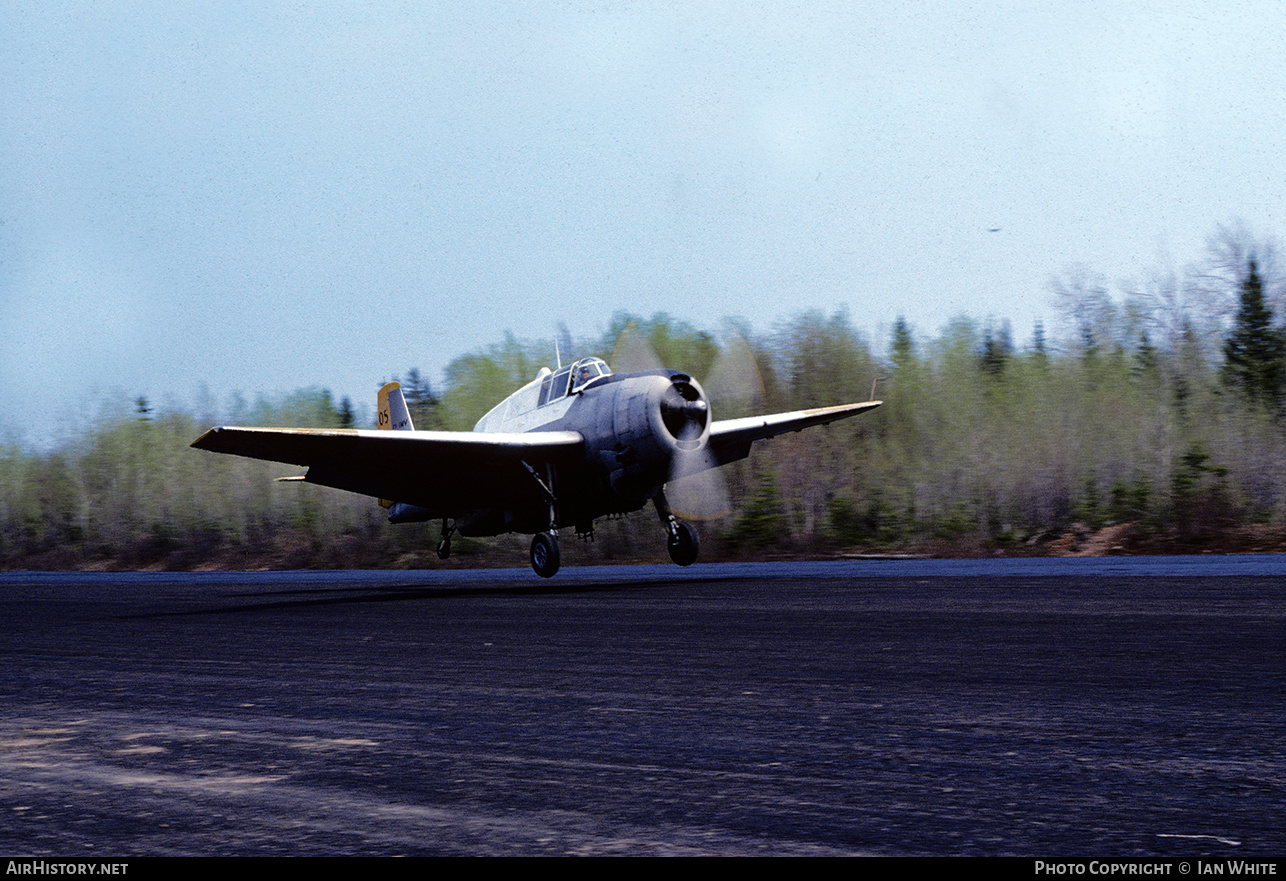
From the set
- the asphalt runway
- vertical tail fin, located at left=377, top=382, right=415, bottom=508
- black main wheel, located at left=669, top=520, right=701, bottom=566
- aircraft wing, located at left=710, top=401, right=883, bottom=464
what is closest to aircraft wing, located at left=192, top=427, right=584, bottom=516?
black main wheel, located at left=669, top=520, right=701, bottom=566

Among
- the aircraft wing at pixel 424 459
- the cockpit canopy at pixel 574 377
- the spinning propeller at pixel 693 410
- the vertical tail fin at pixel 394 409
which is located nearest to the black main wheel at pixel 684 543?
the spinning propeller at pixel 693 410

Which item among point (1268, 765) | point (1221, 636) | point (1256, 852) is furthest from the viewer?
point (1221, 636)

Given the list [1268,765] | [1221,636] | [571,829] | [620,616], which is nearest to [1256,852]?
[1268,765]

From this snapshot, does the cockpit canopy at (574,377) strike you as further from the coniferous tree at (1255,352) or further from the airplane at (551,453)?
the coniferous tree at (1255,352)

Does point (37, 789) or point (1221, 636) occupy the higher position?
point (37, 789)

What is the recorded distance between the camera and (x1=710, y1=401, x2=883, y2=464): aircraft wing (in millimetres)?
24859

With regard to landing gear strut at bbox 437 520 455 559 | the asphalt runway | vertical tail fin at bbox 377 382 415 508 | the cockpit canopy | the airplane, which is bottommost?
the asphalt runway

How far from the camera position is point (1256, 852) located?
3297mm

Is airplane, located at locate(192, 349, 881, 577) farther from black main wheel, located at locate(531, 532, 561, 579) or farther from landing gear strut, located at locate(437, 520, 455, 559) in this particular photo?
landing gear strut, located at locate(437, 520, 455, 559)

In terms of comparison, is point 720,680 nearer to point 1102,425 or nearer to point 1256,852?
point 1256,852

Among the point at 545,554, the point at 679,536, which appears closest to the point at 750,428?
the point at 679,536

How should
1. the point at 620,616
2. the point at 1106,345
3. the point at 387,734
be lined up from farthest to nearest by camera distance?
1. the point at 1106,345
2. the point at 620,616
3. the point at 387,734

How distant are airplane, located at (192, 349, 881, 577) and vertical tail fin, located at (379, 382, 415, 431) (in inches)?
238
